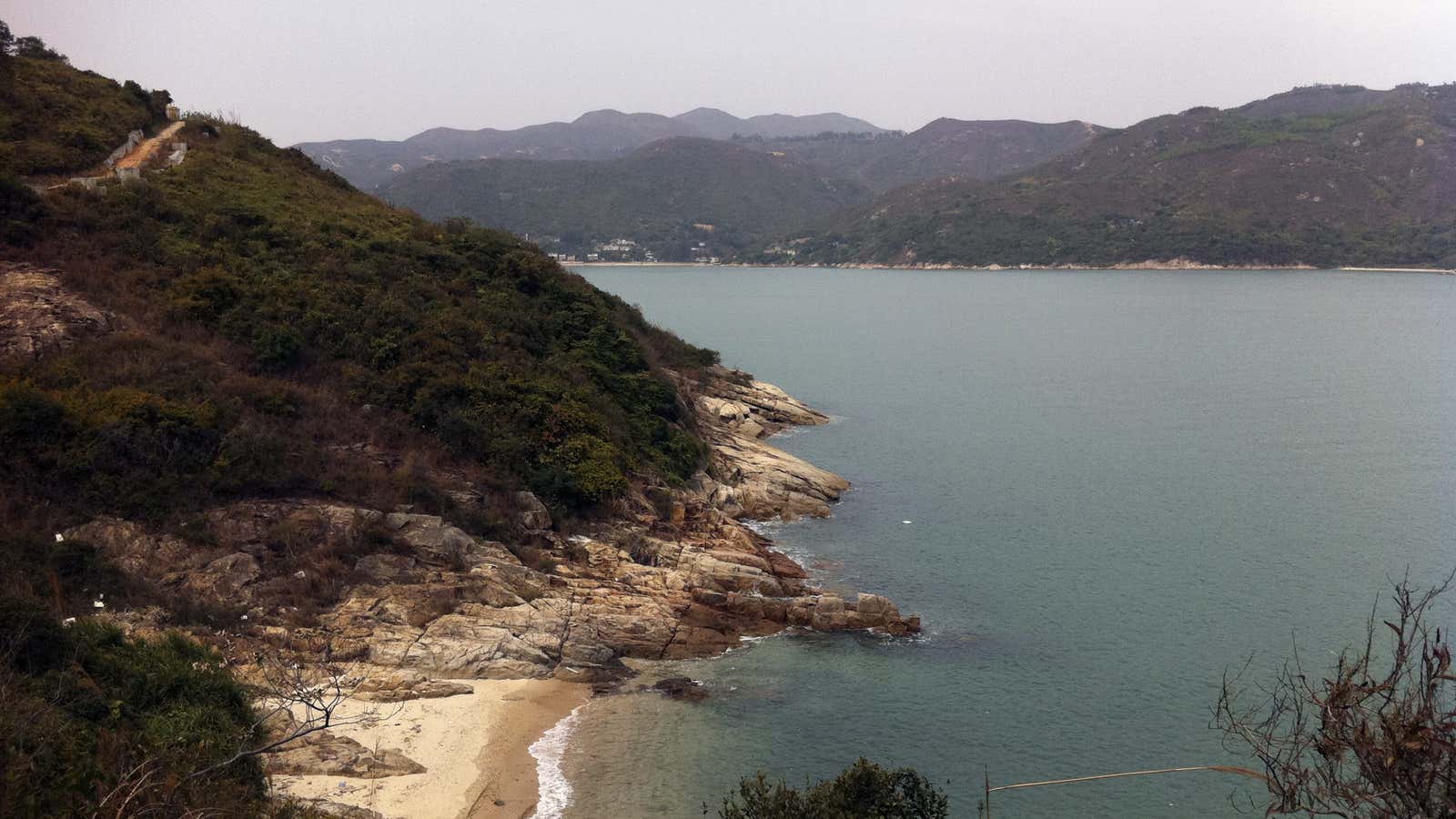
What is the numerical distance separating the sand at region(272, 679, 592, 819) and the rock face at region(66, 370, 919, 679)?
0.62 metres

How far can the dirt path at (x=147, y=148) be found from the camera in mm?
33500

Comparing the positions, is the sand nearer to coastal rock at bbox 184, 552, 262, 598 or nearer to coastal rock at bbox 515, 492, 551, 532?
coastal rock at bbox 184, 552, 262, 598

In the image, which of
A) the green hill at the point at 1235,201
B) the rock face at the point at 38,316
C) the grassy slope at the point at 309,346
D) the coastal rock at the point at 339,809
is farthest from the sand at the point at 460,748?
the green hill at the point at 1235,201

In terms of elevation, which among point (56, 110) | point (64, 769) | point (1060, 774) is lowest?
point (1060, 774)

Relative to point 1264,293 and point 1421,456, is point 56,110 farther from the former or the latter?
point 1264,293

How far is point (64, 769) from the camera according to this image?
999 cm

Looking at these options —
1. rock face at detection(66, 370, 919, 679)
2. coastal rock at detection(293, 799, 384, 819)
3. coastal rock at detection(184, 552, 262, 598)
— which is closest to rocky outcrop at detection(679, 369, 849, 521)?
rock face at detection(66, 370, 919, 679)

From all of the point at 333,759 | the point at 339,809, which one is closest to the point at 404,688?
the point at 333,759

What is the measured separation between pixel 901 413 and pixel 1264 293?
270ft

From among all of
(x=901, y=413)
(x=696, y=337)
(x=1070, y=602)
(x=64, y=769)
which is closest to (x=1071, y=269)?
(x=696, y=337)

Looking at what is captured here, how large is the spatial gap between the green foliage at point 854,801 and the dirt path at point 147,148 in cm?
3091

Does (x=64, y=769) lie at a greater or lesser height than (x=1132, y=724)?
greater

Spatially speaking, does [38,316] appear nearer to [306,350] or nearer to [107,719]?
[306,350]

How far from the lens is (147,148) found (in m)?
34.9
